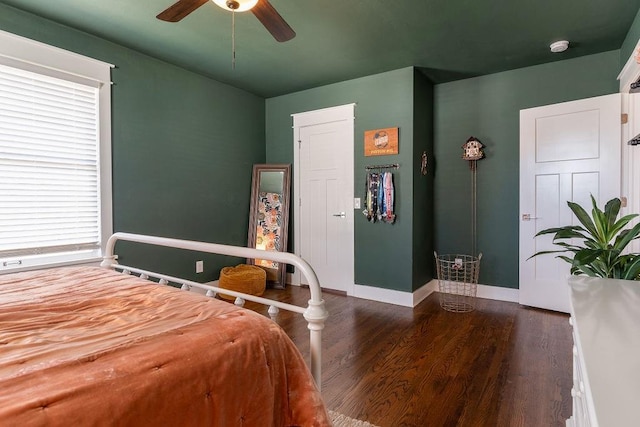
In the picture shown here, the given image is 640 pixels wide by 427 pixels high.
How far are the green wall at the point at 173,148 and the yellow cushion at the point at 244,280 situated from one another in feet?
0.75

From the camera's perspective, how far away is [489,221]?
12.6 ft

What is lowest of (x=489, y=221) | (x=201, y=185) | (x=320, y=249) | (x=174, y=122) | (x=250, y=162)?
(x=320, y=249)

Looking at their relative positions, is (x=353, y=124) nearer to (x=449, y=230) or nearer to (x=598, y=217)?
(x=449, y=230)

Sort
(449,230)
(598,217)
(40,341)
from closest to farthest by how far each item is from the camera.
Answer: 1. (40,341)
2. (598,217)
3. (449,230)

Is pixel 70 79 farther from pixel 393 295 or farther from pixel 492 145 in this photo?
pixel 492 145

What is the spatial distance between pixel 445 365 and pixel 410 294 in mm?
1314

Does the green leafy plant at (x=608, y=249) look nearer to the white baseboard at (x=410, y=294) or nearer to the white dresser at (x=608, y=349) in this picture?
the white dresser at (x=608, y=349)

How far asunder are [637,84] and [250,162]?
3735mm

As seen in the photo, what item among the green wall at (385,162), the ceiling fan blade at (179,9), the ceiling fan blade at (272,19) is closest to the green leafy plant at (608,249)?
the ceiling fan blade at (272,19)

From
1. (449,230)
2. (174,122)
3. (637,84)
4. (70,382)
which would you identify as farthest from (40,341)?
(449,230)

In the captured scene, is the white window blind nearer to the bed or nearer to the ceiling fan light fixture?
the bed

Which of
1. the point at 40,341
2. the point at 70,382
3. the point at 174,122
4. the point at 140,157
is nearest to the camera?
the point at 70,382

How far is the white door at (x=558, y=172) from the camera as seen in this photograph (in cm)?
311

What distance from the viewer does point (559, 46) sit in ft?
9.97
